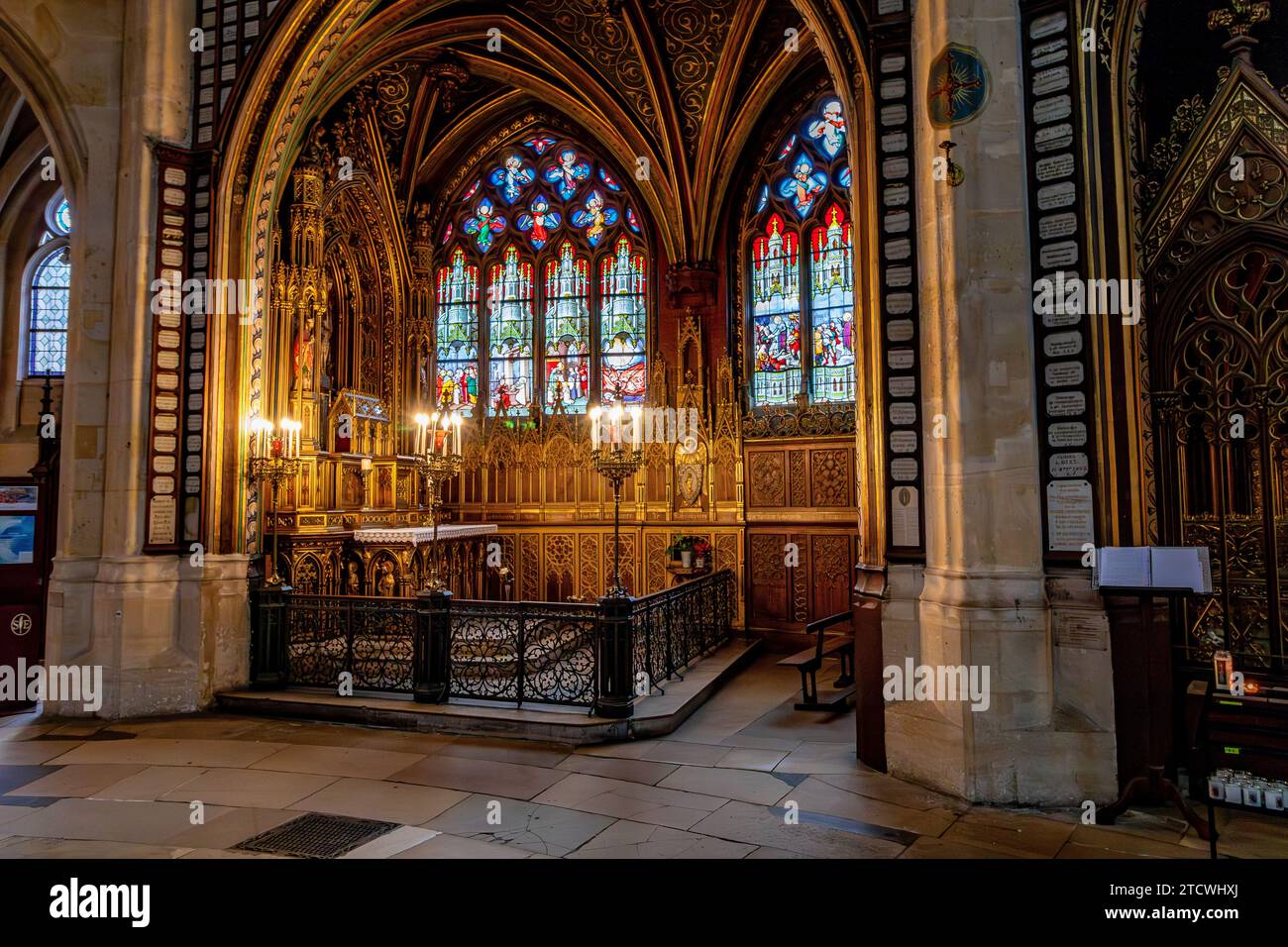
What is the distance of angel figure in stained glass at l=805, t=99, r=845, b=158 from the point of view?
12.3 m

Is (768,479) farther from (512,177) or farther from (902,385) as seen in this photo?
(512,177)

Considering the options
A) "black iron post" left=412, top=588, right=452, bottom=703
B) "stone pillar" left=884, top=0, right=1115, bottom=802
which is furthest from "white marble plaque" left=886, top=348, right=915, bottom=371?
"black iron post" left=412, top=588, right=452, bottom=703

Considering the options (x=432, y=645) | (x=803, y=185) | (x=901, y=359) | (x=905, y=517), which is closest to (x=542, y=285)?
(x=803, y=185)

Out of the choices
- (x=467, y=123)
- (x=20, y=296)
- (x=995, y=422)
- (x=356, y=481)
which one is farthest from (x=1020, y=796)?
(x=20, y=296)

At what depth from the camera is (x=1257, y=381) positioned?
215 inches

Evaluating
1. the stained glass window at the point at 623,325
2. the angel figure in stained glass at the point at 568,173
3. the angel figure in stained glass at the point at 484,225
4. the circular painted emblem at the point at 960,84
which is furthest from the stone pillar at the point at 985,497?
the angel figure in stained glass at the point at 484,225

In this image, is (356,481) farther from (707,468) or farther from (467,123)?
(467,123)

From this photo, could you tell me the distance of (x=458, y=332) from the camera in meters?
14.6

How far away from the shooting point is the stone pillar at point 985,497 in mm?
5145

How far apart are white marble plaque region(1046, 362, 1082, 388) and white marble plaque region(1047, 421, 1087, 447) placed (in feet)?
0.87

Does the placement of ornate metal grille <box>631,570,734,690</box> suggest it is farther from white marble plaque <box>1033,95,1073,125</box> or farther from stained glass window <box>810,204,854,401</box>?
white marble plaque <box>1033,95,1073,125</box>

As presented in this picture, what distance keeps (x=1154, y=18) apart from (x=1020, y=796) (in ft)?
19.7

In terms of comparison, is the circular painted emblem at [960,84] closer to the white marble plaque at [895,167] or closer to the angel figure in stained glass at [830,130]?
the white marble plaque at [895,167]

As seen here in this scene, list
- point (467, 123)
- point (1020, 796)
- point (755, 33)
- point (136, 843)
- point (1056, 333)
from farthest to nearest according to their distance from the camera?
point (467, 123), point (755, 33), point (1056, 333), point (1020, 796), point (136, 843)
